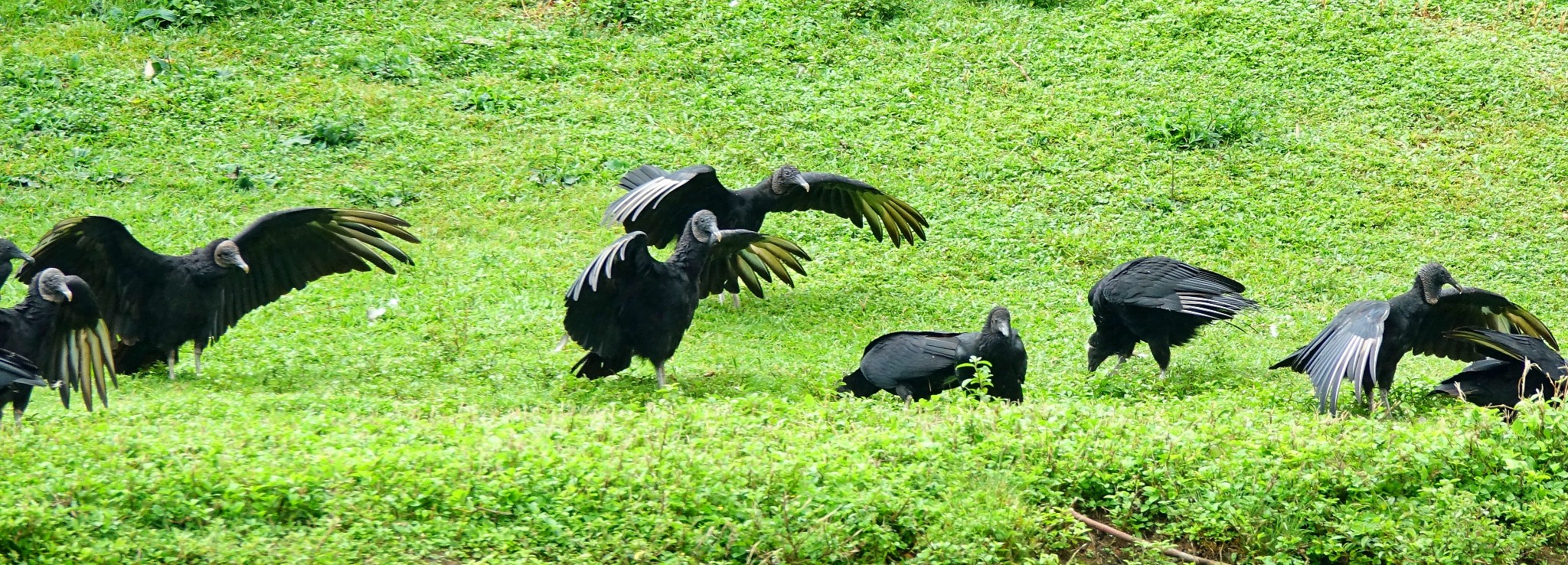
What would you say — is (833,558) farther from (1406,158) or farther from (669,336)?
(1406,158)

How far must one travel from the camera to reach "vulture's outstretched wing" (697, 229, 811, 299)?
10.3 meters

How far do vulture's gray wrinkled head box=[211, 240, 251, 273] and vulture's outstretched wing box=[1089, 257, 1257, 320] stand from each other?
5.43 metres

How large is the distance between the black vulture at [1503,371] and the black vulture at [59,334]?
23.8 ft

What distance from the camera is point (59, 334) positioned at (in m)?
7.36

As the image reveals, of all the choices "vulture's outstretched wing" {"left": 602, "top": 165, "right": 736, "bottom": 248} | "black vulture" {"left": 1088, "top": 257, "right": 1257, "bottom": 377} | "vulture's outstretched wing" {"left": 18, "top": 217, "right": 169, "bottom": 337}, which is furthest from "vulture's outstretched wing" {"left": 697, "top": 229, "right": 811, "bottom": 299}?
"vulture's outstretched wing" {"left": 18, "top": 217, "right": 169, "bottom": 337}

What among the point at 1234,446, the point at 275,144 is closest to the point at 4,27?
the point at 275,144

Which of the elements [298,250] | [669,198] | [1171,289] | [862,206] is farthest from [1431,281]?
[298,250]

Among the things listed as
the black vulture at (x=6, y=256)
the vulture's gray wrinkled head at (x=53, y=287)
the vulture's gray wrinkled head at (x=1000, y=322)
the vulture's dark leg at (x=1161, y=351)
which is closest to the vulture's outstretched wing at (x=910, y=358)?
the vulture's gray wrinkled head at (x=1000, y=322)

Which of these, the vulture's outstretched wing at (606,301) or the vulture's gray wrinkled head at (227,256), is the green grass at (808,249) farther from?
the vulture's gray wrinkled head at (227,256)

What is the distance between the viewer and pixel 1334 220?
12.9 m

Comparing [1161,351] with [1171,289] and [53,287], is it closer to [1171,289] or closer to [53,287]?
[1171,289]

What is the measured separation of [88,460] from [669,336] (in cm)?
350

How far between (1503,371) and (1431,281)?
647mm

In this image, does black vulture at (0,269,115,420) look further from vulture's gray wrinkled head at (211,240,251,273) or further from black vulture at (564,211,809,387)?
black vulture at (564,211,809,387)
